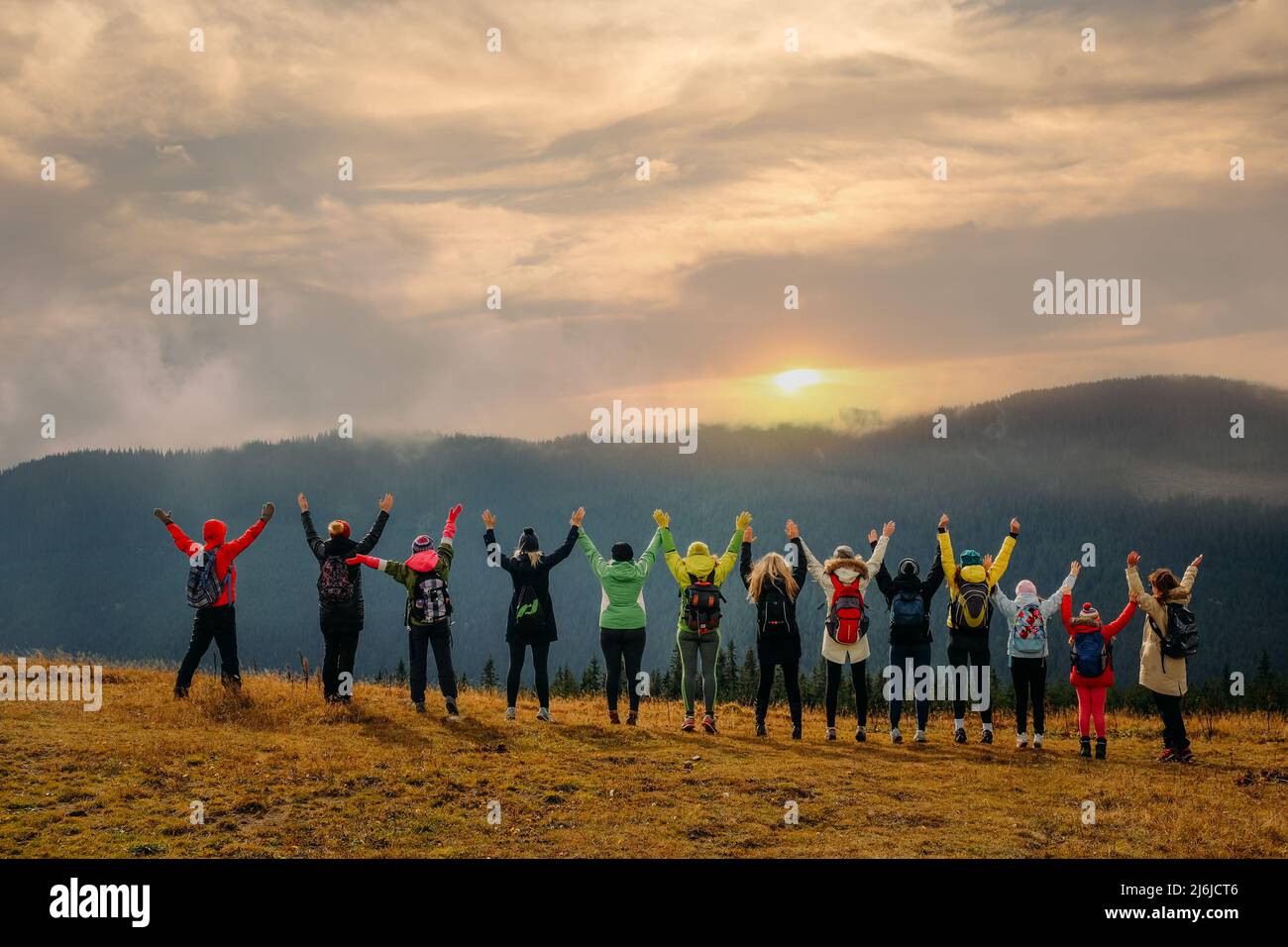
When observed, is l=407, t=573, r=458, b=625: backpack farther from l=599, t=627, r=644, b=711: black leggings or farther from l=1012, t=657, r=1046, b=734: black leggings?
l=1012, t=657, r=1046, b=734: black leggings

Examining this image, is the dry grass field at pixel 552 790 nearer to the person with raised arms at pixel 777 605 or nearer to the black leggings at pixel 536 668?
the black leggings at pixel 536 668

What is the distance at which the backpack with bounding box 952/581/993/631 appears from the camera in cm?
1867

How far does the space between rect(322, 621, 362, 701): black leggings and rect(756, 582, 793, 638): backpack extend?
6912 millimetres

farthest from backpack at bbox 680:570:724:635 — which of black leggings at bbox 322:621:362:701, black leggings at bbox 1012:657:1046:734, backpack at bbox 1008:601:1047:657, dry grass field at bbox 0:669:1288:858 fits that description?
black leggings at bbox 322:621:362:701

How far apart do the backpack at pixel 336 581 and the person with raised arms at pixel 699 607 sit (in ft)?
17.6

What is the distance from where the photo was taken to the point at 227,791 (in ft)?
48.6

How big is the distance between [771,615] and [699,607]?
3.97 ft

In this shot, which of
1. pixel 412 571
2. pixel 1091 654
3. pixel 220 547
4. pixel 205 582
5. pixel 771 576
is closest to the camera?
pixel 1091 654

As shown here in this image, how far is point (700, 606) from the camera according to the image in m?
18.8

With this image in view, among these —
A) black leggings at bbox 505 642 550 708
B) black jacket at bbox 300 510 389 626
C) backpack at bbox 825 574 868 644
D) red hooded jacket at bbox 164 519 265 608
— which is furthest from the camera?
red hooded jacket at bbox 164 519 265 608

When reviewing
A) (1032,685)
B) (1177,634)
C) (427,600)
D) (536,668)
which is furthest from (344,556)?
(1177,634)

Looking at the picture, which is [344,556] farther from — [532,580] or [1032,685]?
[1032,685]
